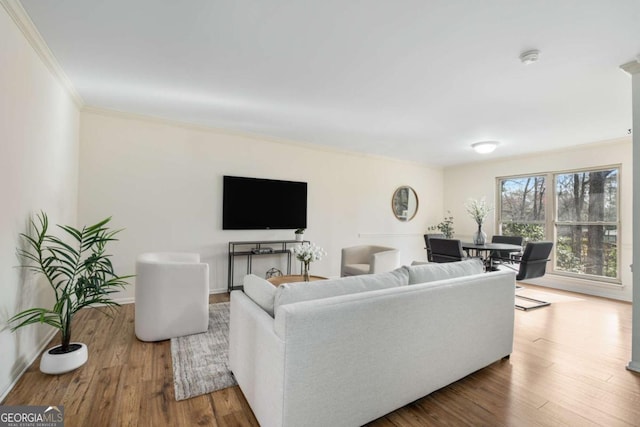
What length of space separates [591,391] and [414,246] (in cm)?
453

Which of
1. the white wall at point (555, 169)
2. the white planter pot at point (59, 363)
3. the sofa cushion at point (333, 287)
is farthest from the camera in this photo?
the white wall at point (555, 169)

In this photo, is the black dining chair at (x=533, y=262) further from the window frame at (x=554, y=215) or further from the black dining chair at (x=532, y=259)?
the window frame at (x=554, y=215)

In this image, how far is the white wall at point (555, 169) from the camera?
14.5 feet

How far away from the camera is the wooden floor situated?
1727 millimetres

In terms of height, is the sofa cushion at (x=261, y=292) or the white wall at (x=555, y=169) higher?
the white wall at (x=555, y=169)

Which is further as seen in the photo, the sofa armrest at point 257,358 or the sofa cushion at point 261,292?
the sofa cushion at point 261,292

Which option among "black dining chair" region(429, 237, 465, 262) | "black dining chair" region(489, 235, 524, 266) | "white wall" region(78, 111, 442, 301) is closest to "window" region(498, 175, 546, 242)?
"black dining chair" region(489, 235, 524, 266)

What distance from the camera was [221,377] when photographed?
2117 mm

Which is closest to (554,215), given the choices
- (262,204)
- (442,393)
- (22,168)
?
(442,393)

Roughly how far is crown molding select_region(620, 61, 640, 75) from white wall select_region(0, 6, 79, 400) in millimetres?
4335

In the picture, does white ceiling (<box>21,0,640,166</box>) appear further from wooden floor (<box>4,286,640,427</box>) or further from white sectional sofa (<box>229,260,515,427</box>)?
wooden floor (<box>4,286,640,427</box>)

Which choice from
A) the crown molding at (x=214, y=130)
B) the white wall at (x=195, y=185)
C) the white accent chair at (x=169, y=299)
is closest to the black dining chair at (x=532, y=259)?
the white wall at (x=195, y=185)

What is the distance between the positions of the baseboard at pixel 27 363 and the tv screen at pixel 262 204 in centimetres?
215

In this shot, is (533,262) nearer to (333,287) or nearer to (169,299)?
(333,287)
